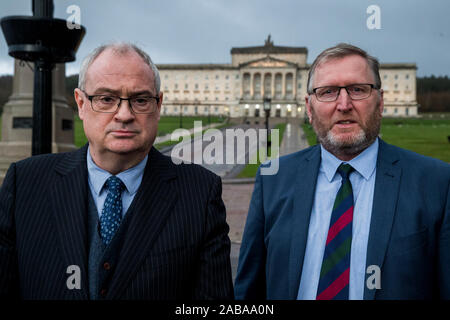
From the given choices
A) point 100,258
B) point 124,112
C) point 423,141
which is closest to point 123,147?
point 124,112

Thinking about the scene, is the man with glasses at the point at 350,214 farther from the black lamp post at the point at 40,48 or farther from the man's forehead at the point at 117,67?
the black lamp post at the point at 40,48

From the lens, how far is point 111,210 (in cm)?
235

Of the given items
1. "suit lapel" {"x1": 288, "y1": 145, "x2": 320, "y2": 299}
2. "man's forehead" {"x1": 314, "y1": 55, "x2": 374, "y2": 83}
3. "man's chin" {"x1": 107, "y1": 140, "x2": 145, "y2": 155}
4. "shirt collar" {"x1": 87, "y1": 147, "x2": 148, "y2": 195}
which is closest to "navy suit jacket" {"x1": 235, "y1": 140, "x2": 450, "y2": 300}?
"suit lapel" {"x1": 288, "y1": 145, "x2": 320, "y2": 299}

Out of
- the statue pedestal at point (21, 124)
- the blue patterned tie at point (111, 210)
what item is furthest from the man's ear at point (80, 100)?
the statue pedestal at point (21, 124)

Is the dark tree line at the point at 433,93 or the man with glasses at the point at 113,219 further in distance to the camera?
the dark tree line at the point at 433,93

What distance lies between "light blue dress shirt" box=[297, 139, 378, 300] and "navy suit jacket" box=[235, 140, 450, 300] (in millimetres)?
49

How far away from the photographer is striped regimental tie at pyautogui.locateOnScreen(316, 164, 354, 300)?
8.48 ft

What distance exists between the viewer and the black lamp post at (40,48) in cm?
477

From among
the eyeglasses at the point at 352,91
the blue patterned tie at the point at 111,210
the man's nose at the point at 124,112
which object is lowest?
the blue patterned tie at the point at 111,210

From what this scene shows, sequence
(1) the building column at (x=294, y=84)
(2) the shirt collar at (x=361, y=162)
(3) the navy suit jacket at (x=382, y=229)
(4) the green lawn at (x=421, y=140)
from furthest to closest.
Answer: (1) the building column at (x=294, y=84)
(4) the green lawn at (x=421, y=140)
(2) the shirt collar at (x=361, y=162)
(3) the navy suit jacket at (x=382, y=229)

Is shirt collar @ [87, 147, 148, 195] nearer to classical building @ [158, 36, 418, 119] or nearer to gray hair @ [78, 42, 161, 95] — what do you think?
gray hair @ [78, 42, 161, 95]

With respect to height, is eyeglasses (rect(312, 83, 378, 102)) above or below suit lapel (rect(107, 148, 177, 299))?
above

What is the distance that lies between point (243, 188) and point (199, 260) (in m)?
15.6

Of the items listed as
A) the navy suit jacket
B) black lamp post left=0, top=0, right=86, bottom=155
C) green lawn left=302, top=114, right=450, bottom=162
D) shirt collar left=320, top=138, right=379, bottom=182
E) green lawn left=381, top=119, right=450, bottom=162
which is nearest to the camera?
the navy suit jacket
